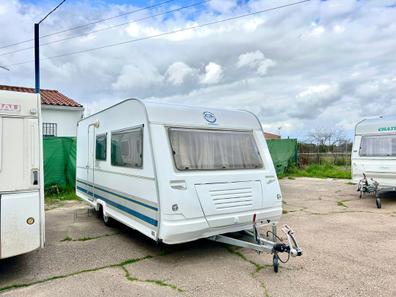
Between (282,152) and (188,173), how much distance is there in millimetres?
12851

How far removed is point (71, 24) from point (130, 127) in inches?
274

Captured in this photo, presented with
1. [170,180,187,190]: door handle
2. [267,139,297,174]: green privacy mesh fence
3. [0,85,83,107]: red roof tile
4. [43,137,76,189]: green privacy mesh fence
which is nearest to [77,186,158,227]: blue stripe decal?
[170,180,187,190]: door handle

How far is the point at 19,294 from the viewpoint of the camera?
3.69 metres

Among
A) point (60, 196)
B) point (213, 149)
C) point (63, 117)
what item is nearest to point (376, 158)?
point (213, 149)

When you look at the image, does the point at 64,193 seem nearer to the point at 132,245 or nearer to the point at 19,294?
the point at 132,245

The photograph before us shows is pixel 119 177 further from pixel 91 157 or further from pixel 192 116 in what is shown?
pixel 91 157

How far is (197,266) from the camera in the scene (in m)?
4.48

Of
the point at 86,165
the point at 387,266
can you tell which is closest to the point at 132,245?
the point at 86,165

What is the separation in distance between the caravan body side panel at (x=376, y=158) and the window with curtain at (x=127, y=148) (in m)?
7.18

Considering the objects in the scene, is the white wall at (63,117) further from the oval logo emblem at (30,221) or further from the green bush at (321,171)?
the oval logo emblem at (30,221)

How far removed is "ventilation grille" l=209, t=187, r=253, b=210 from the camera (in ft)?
15.3

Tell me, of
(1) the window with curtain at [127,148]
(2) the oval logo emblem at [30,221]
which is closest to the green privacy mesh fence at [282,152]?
(1) the window with curtain at [127,148]

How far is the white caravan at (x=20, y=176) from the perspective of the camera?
12.6ft

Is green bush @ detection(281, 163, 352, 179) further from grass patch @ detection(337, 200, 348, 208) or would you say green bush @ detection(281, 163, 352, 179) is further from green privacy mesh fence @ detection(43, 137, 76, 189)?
green privacy mesh fence @ detection(43, 137, 76, 189)
